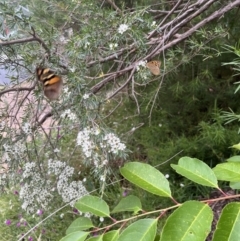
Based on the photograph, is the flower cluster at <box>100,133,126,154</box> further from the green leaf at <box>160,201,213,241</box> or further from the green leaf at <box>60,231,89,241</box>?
the green leaf at <box>160,201,213,241</box>

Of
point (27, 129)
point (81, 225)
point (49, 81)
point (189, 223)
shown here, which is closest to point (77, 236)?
point (81, 225)

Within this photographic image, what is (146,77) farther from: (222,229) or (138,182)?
(222,229)

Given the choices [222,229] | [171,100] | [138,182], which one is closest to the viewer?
[222,229]

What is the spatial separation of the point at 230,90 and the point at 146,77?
879mm

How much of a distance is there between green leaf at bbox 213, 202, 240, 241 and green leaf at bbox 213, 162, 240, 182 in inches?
3.1

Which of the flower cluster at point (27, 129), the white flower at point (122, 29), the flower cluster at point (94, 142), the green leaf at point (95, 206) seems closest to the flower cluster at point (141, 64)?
the white flower at point (122, 29)

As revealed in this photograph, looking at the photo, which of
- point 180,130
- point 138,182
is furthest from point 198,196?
point 138,182

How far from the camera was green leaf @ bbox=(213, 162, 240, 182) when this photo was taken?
623 millimetres

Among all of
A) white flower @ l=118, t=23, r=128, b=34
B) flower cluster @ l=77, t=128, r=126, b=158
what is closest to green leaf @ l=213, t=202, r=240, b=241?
flower cluster @ l=77, t=128, r=126, b=158

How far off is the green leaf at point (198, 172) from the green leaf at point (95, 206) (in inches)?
5.7

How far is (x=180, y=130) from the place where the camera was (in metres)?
2.41

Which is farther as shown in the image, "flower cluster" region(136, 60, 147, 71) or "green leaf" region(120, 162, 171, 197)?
"flower cluster" region(136, 60, 147, 71)

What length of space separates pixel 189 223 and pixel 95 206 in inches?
8.6

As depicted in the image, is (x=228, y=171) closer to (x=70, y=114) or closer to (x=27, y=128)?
(x=70, y=114)
